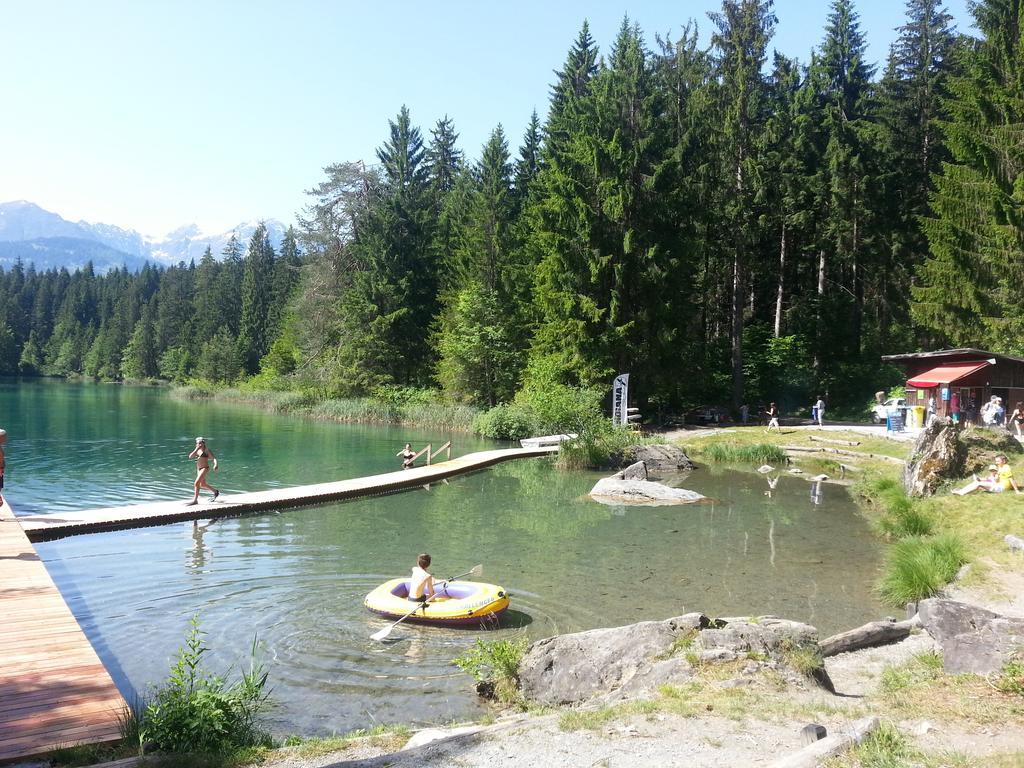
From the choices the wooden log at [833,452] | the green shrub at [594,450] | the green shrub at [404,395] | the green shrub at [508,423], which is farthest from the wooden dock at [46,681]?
the green shrub at [404,395]

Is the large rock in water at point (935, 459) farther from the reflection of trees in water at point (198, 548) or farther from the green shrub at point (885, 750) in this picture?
the reflection of trees in water at point (198, 548)

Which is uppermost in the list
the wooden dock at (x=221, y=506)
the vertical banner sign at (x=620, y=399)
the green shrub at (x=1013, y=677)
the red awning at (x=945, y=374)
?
the red awning at (x=945, y=374)

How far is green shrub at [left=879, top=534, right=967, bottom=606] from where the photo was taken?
10.7 m

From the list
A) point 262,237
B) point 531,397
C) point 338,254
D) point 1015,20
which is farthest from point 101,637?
point 262,237

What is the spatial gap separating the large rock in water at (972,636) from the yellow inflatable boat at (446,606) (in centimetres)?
533

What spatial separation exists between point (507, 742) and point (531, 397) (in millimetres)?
30698

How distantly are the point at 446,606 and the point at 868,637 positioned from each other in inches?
209

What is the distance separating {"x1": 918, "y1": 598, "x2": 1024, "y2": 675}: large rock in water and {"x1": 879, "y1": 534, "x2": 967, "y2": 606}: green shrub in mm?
3508

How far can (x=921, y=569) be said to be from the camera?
430 inches

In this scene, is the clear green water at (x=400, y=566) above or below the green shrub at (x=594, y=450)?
below

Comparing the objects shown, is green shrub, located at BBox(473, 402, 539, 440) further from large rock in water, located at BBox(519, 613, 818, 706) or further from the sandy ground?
the sandy ground

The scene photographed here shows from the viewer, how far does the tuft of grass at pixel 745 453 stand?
27328 mm

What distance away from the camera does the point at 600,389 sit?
3584 centimetres

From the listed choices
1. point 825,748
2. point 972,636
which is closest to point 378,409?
point 972,636
